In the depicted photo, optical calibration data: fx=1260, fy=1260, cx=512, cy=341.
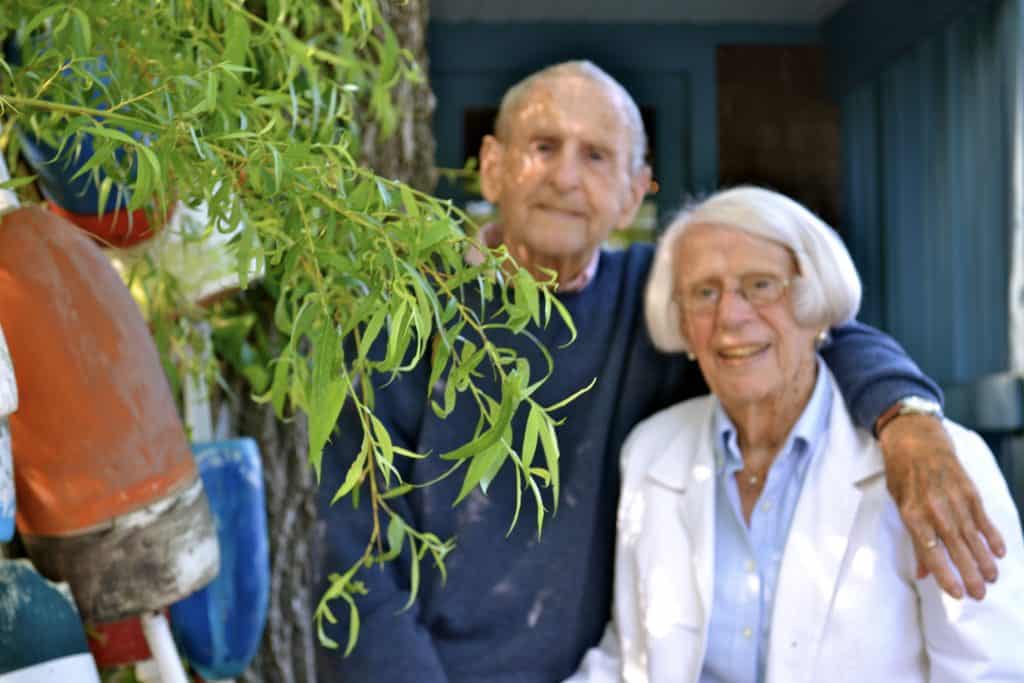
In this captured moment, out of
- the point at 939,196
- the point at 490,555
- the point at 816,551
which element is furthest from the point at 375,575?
the point at 939,196

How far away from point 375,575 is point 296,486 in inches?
18.1

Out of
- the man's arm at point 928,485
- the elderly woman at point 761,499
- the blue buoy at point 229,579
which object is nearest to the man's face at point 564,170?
the elderly woman at point 761,499

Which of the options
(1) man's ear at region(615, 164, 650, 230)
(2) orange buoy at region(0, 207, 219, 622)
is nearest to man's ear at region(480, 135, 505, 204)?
(1) man's ear at region(615, 164, 650, 230)

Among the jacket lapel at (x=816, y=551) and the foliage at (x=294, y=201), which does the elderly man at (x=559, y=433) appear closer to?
the jacket lapel at (x=816, y=551)

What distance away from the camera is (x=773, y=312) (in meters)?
1.70

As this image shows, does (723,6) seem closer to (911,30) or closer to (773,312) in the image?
(911,30)

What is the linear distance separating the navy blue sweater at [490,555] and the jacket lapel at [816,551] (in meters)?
0.12

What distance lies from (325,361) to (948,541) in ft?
2.97

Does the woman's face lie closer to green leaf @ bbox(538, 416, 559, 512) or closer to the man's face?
the man's face

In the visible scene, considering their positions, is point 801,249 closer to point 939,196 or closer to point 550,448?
point 550,448

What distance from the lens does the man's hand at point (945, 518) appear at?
1417mm

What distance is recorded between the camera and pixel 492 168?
1.89m

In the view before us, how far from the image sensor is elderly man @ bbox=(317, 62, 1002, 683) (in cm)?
170

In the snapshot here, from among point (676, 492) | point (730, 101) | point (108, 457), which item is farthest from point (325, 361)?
point (730, 101)
